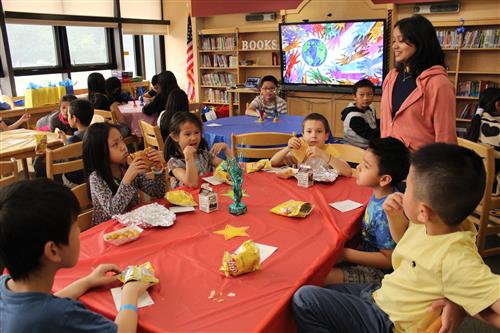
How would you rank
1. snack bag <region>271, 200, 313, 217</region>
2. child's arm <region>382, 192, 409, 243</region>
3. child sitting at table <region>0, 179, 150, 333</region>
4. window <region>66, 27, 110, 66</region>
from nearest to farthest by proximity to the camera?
child sitting at table <region>0, 179, 150, 333</region> → child's arm <region>382, 192, 409, 243</region> → snack bag <region>271, 200, 313, 217</region> → window <region>66, 27, 110, 66</region>

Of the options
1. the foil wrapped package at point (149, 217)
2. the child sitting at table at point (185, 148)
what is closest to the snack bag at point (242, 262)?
the foil wrapped package at point (149, 217)

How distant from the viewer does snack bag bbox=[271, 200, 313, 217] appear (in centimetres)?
185

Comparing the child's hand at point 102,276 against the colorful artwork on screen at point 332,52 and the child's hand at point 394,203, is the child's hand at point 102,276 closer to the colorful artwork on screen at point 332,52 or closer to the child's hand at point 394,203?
the child's hand at point 394,203

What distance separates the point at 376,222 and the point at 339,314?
0.48 meters

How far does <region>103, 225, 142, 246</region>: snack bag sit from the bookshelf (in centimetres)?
545

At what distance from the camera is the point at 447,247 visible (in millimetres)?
1209

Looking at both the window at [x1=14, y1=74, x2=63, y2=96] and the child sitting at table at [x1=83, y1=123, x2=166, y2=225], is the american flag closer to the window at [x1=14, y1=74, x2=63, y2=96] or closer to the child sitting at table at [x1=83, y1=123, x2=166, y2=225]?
the window at [x1=14, y1=74, x2=63, y2=96]

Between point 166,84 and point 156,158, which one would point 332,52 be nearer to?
point 166,84

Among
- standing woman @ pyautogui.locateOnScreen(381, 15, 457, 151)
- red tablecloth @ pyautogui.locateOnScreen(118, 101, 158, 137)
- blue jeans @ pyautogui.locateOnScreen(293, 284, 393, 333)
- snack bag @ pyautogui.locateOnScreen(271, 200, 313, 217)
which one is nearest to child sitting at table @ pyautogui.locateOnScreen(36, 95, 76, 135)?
red tablecloth @ pyautogui.locateOnScreen(118, 101, 158, 137)

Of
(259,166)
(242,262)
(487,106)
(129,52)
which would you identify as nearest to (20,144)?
(259,166)

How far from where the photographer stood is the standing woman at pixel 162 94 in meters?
4.89

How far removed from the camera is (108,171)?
6.91 feet

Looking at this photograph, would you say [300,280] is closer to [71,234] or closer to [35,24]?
[71,234]

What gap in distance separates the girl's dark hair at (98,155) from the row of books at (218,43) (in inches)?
232
